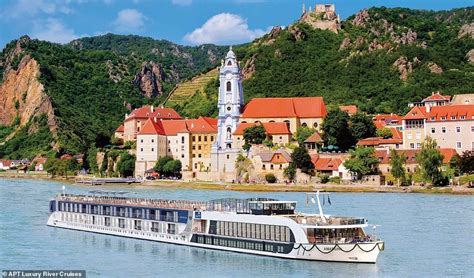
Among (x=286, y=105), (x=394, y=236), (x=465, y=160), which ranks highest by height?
(x=286, y=105)

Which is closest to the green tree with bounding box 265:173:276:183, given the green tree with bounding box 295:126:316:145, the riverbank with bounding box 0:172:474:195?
the riverbank with bounding box 0:172:474:195

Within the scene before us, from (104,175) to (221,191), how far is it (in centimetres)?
3266

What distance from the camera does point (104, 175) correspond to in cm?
11456

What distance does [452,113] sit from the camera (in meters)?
89.2

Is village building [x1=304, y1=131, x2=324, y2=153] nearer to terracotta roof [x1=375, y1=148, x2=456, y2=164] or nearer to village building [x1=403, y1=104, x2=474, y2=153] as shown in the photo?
terracotta roof [x1=375, y1=148, x2=456, y2=164]

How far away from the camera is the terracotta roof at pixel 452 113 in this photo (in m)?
88.2

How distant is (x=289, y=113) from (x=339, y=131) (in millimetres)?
10832

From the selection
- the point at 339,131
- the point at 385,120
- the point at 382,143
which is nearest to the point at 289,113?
the point at 339,131

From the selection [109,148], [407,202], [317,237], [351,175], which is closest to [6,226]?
[317,237]

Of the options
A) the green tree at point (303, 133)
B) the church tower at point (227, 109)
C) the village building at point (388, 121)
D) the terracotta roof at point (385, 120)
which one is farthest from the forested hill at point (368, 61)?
the church tower at point (227, 109)

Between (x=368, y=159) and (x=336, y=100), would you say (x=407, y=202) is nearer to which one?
(x=368, y=159)

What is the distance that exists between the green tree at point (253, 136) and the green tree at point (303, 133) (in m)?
4.22

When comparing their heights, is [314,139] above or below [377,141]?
above

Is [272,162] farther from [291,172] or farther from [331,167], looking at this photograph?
[331,167]
